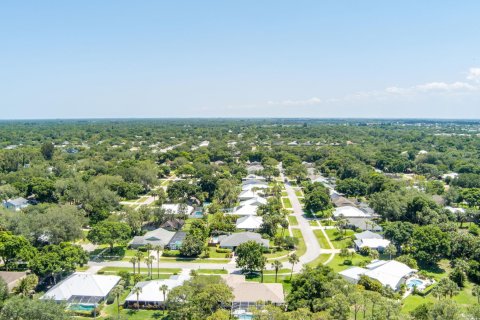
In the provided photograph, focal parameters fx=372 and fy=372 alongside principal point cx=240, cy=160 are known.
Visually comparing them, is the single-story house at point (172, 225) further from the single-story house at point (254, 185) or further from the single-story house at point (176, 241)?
the single-story house at point (254, 185)

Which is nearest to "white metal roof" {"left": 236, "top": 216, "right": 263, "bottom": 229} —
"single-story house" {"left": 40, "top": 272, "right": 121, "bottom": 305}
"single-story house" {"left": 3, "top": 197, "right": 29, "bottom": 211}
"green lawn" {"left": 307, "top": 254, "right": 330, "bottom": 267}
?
"green lawn" {"left": 307, "top": 254, "right": 330, "bottom": 267}

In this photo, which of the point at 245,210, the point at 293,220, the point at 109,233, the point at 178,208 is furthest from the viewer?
the point at 245,210

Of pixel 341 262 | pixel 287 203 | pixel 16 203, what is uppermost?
pixel 16 203

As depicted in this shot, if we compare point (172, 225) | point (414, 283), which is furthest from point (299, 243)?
point (172, 225)

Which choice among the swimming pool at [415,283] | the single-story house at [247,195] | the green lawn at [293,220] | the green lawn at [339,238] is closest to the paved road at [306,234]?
the green lawn at [293,220]

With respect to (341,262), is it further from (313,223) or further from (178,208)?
(178,208)

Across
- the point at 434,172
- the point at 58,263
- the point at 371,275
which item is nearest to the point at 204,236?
the point at 58,263

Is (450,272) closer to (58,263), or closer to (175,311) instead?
(175,311)
